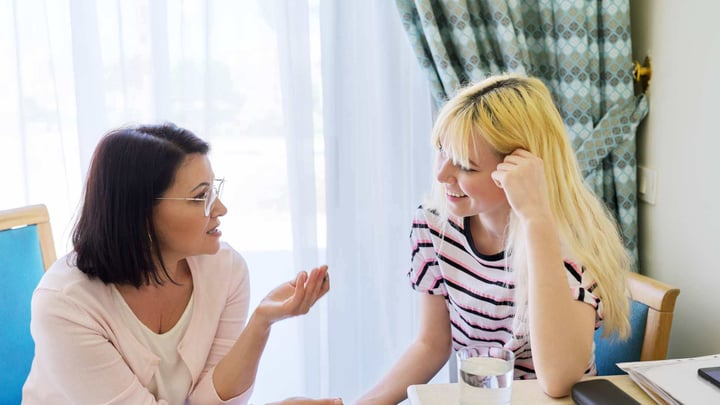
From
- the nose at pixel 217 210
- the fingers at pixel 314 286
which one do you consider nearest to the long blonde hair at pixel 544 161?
the fingers at pixel 314 286

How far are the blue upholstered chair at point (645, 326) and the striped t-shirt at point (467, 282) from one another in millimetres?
176

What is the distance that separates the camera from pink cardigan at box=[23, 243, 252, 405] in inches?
47.3

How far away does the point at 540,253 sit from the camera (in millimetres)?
1163

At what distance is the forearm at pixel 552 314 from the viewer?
3.62 ft

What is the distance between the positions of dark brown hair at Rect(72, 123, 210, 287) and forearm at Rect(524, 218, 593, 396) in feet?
2.32

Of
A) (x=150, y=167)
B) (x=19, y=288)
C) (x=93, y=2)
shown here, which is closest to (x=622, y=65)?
(x=150, y=167)

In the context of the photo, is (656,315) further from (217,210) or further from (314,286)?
(217,210)

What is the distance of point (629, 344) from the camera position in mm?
1474

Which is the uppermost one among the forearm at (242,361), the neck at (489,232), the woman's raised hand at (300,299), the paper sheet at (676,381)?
the neck at (489,232)

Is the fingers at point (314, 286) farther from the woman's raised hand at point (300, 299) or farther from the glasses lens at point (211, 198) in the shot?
the glasses lens at point (211, 198)

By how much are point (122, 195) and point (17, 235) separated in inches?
14.4

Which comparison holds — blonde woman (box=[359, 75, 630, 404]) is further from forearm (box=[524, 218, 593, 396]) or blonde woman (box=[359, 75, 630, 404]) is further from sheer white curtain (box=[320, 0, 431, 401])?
sheer white curtain (box=[320, 0, 431, 401])

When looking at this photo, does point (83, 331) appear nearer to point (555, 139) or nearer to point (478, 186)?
point (478, 186)

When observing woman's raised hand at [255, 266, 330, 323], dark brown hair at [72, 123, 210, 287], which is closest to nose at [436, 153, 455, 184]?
woman's raised hand at [255, 266, 330, 323]
